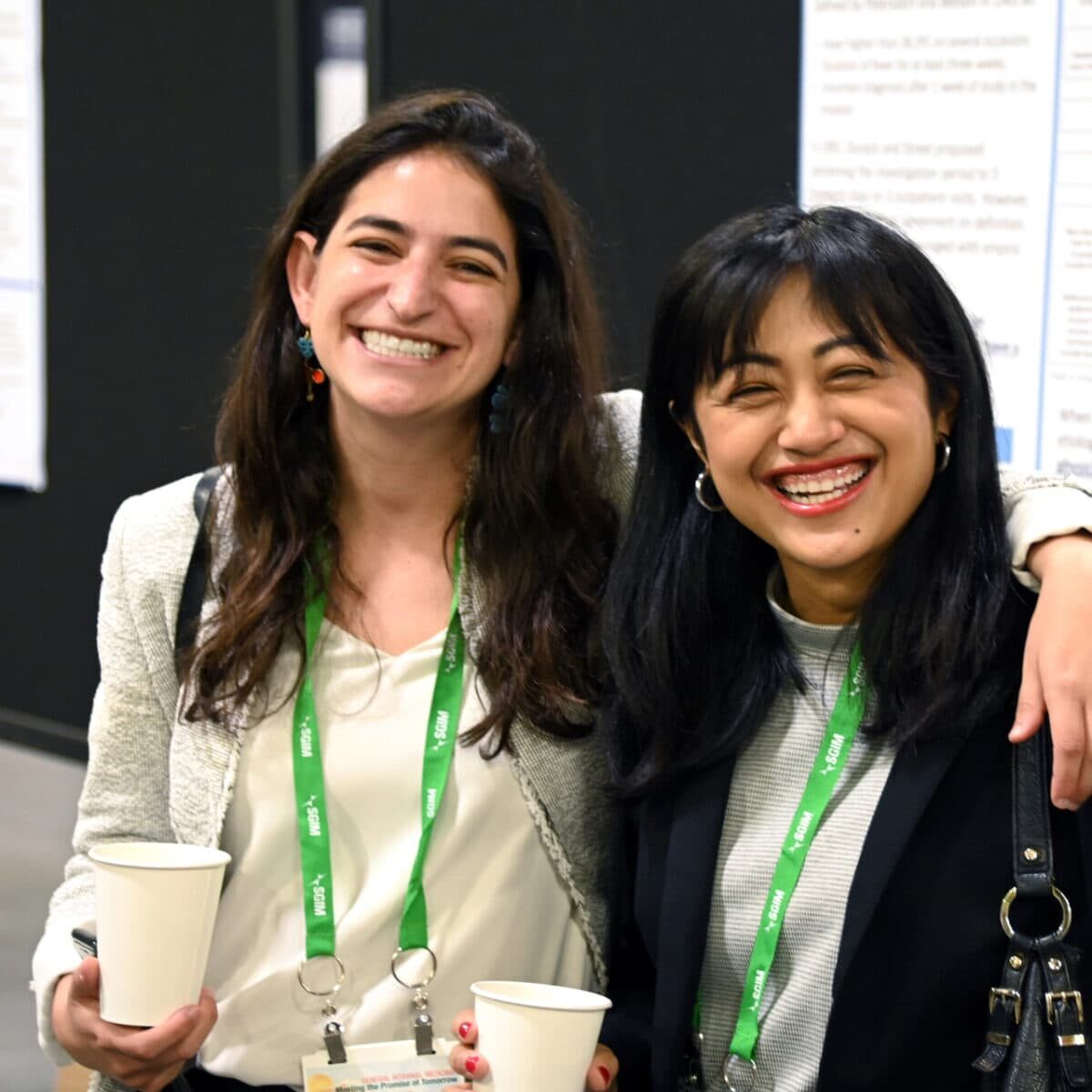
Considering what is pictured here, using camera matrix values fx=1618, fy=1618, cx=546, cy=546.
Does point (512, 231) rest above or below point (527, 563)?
above

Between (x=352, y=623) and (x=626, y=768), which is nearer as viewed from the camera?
(x=626, y=768)

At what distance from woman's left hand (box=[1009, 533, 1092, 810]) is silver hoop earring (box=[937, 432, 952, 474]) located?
0.56 ft

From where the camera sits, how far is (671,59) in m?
3.26

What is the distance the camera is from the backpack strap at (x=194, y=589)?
2211 millimetres

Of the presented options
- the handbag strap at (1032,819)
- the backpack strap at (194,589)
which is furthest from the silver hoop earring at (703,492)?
the backpack strap at (194,589)

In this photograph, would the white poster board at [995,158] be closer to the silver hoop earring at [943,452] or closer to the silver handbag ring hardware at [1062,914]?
the silver hoop earring at [943,452]

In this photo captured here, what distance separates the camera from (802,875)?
1.85m

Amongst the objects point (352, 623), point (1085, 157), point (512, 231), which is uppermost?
point (1085, 157)

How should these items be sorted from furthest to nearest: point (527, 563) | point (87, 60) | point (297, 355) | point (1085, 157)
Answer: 1. point (87, 60)
2. point (1085, 157)
3. point (297, 355)
4. point (527, 563)

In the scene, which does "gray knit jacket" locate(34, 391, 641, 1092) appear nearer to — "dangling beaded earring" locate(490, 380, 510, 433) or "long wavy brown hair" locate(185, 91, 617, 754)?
"long wavy brown hair" locate(185, 91, 617, 754)

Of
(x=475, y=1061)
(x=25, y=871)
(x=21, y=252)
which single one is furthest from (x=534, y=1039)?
(x=21, y=252)

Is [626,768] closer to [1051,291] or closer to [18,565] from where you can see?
[1051,291]

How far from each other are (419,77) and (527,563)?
1.81 meters

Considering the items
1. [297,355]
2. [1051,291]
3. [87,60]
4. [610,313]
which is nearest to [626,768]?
[297,355]
